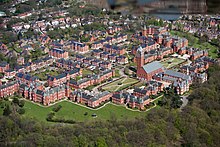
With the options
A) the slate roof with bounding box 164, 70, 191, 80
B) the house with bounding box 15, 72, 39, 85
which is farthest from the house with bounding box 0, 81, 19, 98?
the slate roof with bounding box 164, 70, 191, 80

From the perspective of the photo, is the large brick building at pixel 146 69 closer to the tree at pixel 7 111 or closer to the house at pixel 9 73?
the house at pixel 9 73

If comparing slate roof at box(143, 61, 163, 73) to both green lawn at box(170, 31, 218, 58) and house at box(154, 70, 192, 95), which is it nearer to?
house at box(154, 70, 192, 95)

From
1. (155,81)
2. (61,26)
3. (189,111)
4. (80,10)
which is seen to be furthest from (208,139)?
(80,10)

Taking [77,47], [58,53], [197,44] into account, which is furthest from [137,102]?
[197,44]

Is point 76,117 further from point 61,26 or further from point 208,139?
point 61,26

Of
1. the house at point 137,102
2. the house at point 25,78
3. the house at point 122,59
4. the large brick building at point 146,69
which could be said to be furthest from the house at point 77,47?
the house at point 137,102

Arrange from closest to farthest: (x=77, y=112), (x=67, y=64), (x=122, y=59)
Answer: (x=77, y=112) < (x=67, y=64) < (x=122, y=59)

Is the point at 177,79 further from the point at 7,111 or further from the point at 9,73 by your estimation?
the point at 9,73
